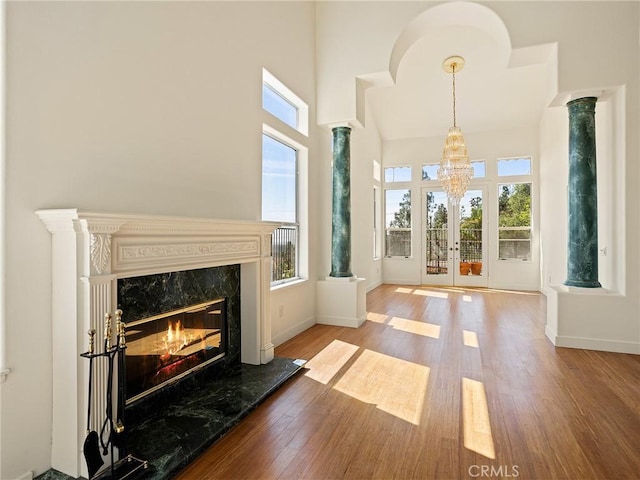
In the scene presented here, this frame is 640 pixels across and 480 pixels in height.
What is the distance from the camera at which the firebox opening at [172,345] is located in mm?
2350

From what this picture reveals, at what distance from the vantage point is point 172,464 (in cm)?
190

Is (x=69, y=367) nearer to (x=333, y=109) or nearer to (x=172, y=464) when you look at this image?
(x=172, y=464)

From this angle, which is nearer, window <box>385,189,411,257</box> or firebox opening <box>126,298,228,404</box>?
firebox opening <box>126,298,228,404</box>

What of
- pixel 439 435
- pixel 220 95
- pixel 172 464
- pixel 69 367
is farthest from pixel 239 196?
pixel 439 435

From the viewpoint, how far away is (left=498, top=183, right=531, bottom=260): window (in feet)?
27.3

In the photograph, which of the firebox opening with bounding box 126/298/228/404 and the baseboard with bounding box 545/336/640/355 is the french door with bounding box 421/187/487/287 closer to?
the baseboard with bounding box 545/336/640/355

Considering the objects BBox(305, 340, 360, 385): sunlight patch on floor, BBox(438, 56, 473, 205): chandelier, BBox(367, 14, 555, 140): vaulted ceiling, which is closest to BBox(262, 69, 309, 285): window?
BBox(305, 340, 360, 385): sunlight patch on floor

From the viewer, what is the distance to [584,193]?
4043 millimetres

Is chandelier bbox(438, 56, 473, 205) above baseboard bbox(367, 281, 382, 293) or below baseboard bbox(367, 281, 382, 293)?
above

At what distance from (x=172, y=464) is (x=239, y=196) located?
2.19 m

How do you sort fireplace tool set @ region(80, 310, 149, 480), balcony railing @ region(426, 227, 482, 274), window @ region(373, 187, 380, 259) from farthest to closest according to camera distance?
window @ region(373, 187, 380, 259), balcony railing @ region(426, 227, 482, 274), fireplace tool set @ region(80, 310, 149, 480)

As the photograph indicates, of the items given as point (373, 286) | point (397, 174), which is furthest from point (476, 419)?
point (397, 174)

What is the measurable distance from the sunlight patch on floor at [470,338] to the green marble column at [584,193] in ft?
4.19

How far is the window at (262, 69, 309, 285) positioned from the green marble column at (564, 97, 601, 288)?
124 inches
